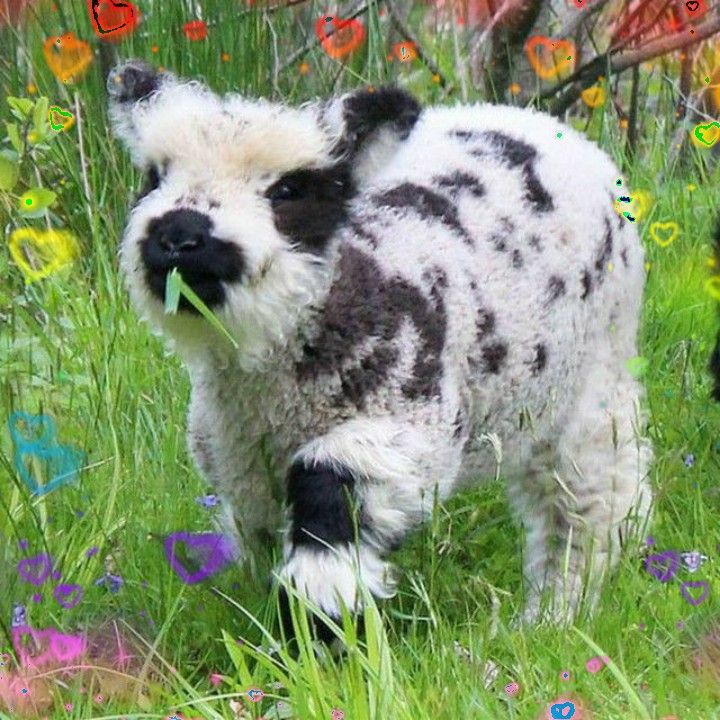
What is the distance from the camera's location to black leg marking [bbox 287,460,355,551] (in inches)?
122

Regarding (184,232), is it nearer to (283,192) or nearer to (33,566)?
(283,192)

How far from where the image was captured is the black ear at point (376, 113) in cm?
328

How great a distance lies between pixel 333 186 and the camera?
3.24 m

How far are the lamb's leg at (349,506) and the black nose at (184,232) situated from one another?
514 millimetres

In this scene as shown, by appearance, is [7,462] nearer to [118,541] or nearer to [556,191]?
[118,541]
